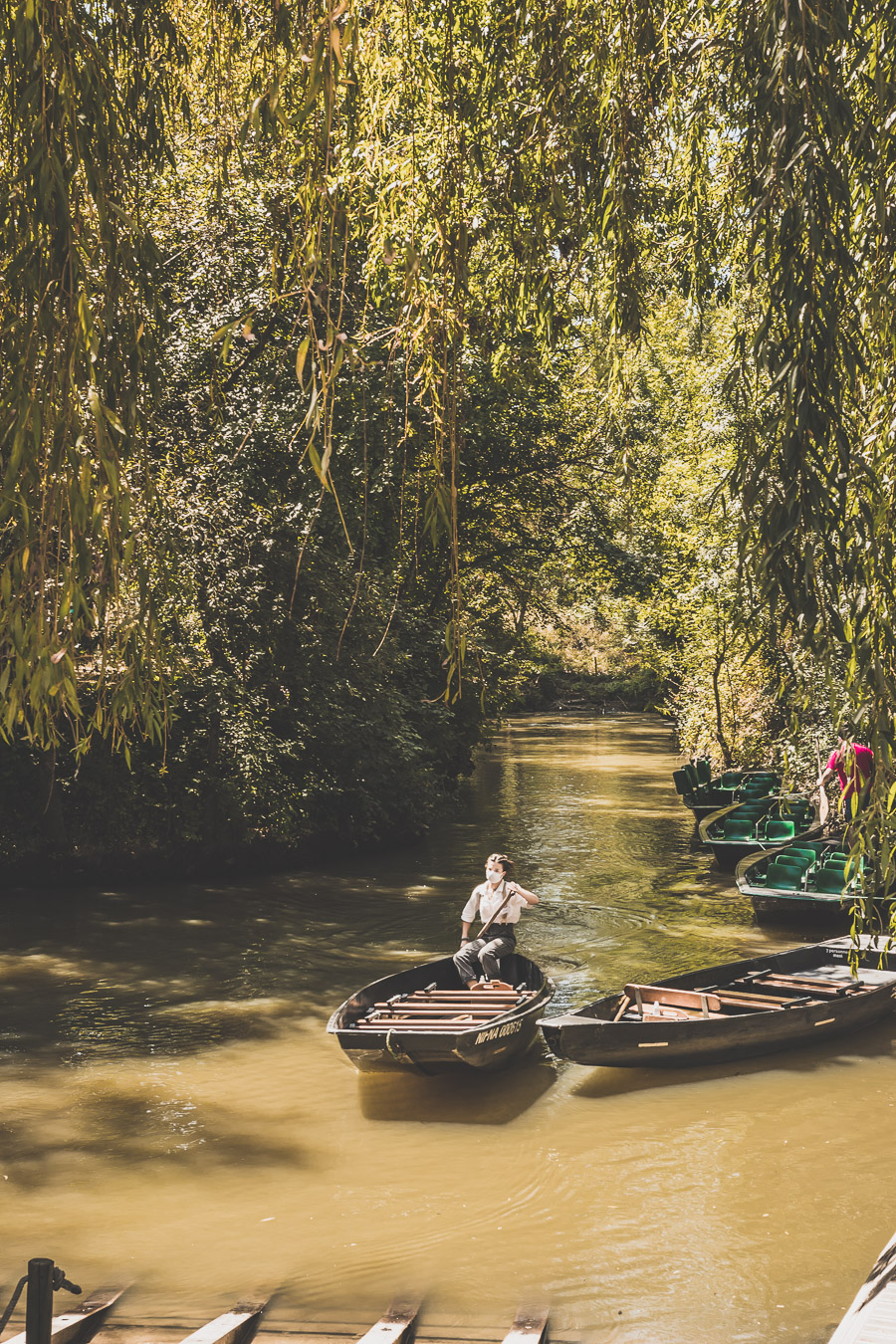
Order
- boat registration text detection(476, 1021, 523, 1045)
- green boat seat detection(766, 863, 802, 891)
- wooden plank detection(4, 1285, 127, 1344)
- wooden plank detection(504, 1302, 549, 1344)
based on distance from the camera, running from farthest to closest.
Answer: green boat seat detection(766, 863, 802, 891) < boat registration text detection(476, 1021, 523, 1045) < wooden plank detection(504, 1302, 549, 1344) < wooden plank detection(4, 1285, 127, 1344)

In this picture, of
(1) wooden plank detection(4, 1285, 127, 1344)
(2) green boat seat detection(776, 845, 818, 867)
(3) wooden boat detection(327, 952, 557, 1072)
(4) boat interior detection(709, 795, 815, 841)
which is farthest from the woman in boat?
(4) boat interior detection(709, 795, 815, 841)

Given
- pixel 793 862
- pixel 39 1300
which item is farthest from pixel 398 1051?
pixel 793 862

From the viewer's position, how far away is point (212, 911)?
14703mm

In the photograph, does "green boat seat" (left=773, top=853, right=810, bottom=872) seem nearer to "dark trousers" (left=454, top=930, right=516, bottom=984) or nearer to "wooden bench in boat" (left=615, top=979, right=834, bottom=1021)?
"wooden bench in boat" (left=615, top=979, right=834, bottom=1021)

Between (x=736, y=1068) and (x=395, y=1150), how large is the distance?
10.1 ft

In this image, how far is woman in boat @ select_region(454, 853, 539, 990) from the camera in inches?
399

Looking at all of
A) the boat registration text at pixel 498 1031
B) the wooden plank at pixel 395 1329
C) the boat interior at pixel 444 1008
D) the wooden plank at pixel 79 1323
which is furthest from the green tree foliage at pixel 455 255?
the boat interior at pixel 444 1008

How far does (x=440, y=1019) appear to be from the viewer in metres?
9.07

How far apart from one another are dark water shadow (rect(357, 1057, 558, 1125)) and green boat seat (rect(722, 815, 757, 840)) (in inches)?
349

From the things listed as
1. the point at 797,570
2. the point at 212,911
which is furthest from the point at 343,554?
the point at 797,570

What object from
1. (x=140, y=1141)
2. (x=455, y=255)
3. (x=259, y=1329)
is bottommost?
(x=140, y=1141)

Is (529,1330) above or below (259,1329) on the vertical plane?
above

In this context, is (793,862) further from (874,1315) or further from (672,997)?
(874,1315)

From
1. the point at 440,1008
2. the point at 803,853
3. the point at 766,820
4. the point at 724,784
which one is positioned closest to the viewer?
the point at 440,1008
